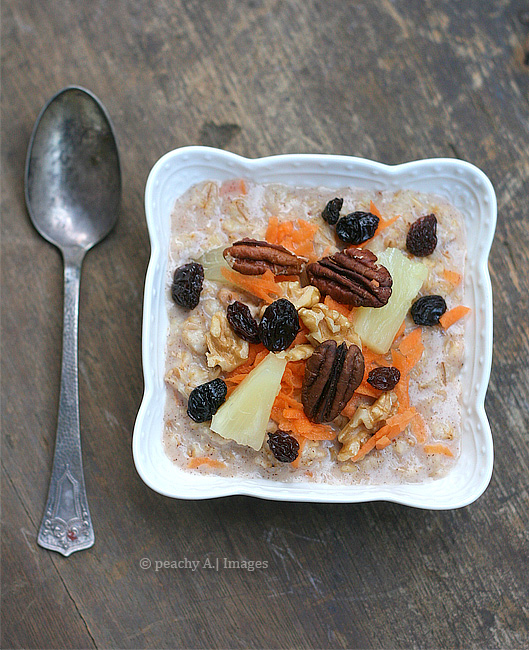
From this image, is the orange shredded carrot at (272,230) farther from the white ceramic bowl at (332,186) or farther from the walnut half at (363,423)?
the walnut half at (363,423)

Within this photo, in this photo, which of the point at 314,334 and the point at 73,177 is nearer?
the point at 314,334

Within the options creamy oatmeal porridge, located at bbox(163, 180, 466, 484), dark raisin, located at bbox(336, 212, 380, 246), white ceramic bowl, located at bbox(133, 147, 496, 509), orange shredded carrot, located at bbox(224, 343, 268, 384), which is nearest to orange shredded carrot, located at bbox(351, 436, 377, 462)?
creamy oatmeal porridge, located at bbox(163, 180, 466, 484)

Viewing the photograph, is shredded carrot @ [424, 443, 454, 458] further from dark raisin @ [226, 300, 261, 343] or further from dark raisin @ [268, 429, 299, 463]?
dark raisin @ [226, 300, 261, 343]

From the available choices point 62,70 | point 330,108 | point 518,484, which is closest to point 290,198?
point 330,108

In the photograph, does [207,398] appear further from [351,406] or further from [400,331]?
[400,331]

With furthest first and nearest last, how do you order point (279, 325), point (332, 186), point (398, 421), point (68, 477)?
point (68, 477), point (332, 186), point (398, 421), point (279, 325)

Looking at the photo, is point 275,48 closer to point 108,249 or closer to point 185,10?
point 185,10

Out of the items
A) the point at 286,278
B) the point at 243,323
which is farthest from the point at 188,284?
the point at 286,278
